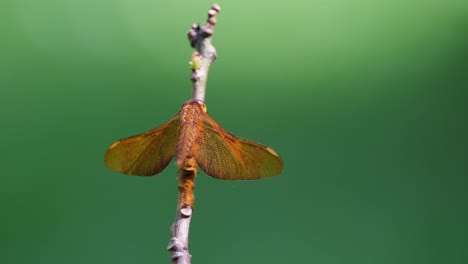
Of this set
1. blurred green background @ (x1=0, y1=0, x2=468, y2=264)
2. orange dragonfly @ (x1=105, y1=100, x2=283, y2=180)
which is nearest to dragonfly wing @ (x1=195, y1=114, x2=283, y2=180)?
orange dragonfly @ (x1=105, y1=100, x2=283, y2=180)

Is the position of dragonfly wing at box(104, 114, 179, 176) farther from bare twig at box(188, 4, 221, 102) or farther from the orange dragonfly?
bare twig at box(188, 4, 221, 102)

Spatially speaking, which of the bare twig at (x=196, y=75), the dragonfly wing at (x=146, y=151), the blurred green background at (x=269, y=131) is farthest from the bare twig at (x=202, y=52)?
the blurred green background at (x=269, y=131)

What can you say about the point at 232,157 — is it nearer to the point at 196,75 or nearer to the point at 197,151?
the point at 197,151

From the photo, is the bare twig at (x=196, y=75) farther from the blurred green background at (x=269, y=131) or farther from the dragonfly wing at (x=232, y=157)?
the blurred green background at (x=269, y=131)

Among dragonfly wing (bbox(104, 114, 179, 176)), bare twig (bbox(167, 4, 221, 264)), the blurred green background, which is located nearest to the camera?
bare twig (bbox(167, 4, 221, 264))

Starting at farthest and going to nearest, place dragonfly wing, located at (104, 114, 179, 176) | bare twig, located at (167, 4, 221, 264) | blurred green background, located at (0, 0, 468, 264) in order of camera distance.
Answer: blurred green background, located at (0, 0, 468, 264) < dragonfly wing, located at (104, 114, 179, 176) < bare twig, located at (167, 4, 221, 264)
